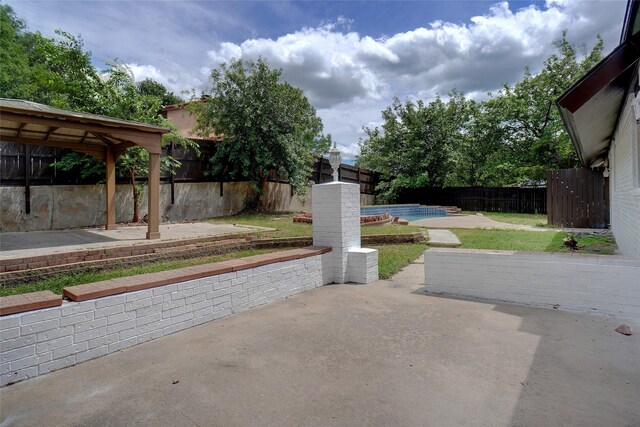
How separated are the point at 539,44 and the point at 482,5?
551 inches

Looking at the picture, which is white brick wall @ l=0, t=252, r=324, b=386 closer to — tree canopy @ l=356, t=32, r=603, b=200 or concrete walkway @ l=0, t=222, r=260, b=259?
concrete walkway @ l=0, t=222, r=260, b=259

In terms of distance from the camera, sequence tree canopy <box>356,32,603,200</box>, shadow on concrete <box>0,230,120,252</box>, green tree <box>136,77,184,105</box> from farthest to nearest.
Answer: green tree <box>136,77,184,105</box>, tree canopy <box>356,32,603,200</box>, shadow on concrete <box>0,230,120,252</box>

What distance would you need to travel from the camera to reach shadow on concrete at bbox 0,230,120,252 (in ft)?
19.7

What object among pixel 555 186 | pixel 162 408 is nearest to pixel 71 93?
pixel 162 408

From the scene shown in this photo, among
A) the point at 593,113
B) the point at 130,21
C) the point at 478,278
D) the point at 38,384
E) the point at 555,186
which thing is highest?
the point at 130,21

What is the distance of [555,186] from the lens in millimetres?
11789

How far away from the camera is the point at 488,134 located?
21359 mm

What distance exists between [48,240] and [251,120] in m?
7.47

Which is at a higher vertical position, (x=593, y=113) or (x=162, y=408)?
(x=593, y=113)

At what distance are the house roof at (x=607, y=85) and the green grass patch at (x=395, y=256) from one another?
314 cm

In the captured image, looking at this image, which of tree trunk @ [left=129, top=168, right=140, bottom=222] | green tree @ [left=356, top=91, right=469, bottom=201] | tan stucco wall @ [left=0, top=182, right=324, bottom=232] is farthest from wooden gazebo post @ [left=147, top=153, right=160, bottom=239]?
green tree @ [left=356, top=91, right=469, bottom=201]

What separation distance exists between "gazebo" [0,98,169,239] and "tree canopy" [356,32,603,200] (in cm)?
1497

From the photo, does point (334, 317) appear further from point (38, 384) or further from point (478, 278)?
point (38, 384)

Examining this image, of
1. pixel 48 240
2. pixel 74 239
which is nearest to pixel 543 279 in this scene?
pixel 74 239
